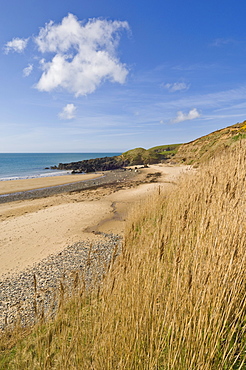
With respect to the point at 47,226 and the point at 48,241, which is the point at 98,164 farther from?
the point at 48,241

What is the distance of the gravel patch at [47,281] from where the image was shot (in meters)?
5.06

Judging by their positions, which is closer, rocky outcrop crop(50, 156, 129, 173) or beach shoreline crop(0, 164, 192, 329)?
beach shoreline crop(0, 164, 192, 329)

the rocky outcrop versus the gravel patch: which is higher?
the rocky outcrop

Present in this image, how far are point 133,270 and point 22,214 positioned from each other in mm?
14407

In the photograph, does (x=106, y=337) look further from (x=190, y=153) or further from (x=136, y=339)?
(x=190, y=153)

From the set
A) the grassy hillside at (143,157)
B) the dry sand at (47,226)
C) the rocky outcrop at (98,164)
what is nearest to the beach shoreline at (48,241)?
the dry sand at (47,226)

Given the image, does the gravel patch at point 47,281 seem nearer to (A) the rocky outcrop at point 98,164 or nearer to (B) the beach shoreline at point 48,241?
(B) the beach shoreline at point 48,241

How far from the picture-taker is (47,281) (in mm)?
6578

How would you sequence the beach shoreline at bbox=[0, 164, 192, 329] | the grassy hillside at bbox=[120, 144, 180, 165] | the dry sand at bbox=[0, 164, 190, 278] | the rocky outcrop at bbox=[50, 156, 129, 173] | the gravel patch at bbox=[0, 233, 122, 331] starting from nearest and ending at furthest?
1. the gravel patch at bbox=[0, 233, 122, 331]
2. the beach shoreline at bbox=[0, 164, 192, 329]
3. the dry sand at bbox=[0, 164, 190, 278]
4. the rocky outcrop at bbox=[50, 156, 129, 173]
5. the grassy hillside at bbox=[120, 144, 180, 165]

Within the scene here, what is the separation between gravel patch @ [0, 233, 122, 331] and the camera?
5062 millimetres

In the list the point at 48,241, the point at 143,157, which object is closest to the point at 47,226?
the point at 48,241

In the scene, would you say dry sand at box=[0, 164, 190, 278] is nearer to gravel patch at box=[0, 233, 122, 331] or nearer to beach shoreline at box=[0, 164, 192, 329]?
beach shoreline at box=[0, 164, 192, 329]

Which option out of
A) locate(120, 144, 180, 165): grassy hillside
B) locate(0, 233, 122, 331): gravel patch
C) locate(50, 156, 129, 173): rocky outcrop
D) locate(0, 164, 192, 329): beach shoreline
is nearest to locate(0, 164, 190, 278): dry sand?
locate(0, 164, 192, 329): beach shoreline

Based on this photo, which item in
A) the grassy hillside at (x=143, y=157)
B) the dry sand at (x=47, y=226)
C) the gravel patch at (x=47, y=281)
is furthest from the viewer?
the grassy hillside at (x=143, y=157)
